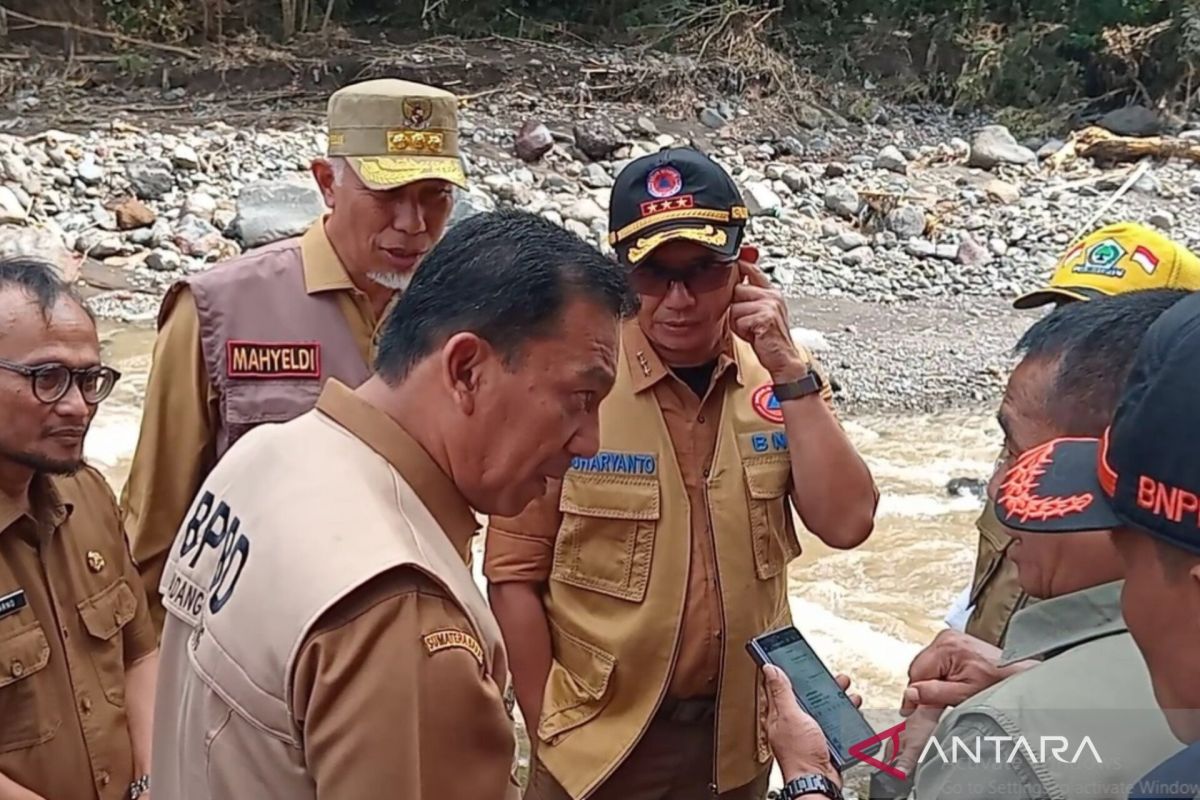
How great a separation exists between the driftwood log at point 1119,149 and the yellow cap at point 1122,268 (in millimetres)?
13738

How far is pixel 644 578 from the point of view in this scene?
2.71 m

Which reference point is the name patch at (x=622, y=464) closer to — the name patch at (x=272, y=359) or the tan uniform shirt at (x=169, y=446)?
the name patch at (x=272, y=359)

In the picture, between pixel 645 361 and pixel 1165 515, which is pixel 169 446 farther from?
pixel 1165 515

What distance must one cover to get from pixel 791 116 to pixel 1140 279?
50.1 feet

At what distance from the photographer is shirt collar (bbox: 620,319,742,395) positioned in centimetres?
279

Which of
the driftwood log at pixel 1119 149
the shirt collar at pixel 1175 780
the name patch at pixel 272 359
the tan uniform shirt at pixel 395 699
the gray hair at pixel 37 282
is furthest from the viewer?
the driftwood log at pixel 1119 149

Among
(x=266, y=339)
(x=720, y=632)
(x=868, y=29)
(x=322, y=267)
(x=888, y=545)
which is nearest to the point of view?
(x=720, y=632)

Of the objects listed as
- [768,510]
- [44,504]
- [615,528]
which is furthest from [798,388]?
[44,504]

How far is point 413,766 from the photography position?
58.2 inches

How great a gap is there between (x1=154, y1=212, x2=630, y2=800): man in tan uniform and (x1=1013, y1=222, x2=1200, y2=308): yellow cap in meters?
1.27

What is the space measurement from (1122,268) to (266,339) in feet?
6.12

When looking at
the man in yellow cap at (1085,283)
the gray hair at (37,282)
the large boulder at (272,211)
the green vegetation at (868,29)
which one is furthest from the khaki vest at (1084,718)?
the green vegetation at (868,29)

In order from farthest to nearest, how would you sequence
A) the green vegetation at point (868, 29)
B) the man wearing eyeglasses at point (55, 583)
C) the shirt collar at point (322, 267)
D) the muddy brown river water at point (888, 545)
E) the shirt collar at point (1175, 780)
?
the green vegetation at point (868, 29), the muddy brown river water at point (888, 545), the shirt collar at point (322, 267), the man wearing eyeglasses at point (55, 583), the shirt collar at point (1175, 780)

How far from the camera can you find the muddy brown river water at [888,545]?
671 cm
